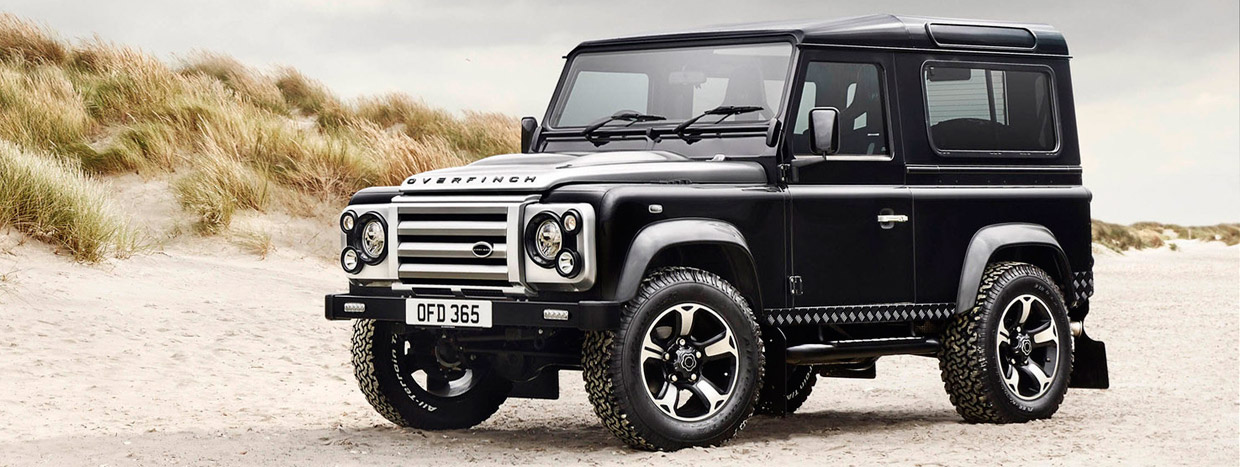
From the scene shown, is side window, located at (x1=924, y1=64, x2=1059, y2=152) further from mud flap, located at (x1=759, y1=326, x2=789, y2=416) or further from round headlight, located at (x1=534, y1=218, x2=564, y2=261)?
round headlight, located at (x1=534, y1=218, x2=564, y2=261)

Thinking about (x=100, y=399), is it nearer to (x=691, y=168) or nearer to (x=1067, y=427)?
(x=691, y=168)

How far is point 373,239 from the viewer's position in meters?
8.53

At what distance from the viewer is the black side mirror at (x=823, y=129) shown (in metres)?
8.39

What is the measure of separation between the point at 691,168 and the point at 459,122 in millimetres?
19504

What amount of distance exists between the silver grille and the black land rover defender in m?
0.01

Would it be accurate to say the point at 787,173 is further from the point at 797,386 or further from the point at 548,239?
the point at 797,386

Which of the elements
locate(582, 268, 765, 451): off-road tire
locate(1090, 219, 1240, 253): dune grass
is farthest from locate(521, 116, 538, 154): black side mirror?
locate(1090, 219, 1240, 253): dune grass

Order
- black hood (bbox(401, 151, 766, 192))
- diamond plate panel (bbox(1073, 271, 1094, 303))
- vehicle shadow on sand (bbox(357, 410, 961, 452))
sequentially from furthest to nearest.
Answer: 1. diamond plate panel (bbox(1073, 271, 1094, 303))
2. vehicle shadow on sand (bbox(357, 410, 961, 452))
3. black hood (bbox(401, 151, 766, 192))

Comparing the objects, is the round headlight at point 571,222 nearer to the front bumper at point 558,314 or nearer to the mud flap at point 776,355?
the front bumper at point 558,314

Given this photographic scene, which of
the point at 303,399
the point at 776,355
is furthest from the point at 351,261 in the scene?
the point at 303,399

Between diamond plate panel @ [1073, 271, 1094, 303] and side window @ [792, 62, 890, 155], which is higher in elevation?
side window @ [792, 62, 890, 155]

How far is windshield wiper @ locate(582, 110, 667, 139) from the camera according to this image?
9.07 metres

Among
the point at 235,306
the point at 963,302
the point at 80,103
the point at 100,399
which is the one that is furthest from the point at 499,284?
the point at 80,103

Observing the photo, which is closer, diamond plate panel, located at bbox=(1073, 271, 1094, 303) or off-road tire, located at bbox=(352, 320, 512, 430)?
off-road tire, located at bbox=(352, 320, 512, 430)
